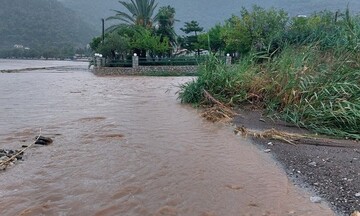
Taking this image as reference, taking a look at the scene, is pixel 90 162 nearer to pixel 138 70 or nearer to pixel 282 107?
pixel 282 107

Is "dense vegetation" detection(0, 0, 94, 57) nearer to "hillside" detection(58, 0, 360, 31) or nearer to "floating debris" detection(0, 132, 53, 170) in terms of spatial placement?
"hillside" detection(58, 0, 360, 31)

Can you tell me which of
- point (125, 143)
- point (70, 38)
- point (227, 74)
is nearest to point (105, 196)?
point (125, 143)

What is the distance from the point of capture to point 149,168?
5.32 m

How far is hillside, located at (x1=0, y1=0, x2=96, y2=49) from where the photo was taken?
102 meters

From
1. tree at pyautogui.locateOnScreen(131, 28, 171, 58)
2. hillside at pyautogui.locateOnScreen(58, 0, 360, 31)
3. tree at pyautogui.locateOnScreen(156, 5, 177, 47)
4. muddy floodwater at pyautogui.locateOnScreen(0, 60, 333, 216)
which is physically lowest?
muddy floodwater at pyautogui.locateOnScreen(0, 60, 333, 216)

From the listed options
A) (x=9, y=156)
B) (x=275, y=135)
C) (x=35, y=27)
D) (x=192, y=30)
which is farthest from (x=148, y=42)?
(x=35, y=27)

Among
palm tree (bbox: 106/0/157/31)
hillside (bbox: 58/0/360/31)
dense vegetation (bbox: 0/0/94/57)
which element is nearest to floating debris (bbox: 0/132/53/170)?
palm tree (bbox: 106/0/157/31)

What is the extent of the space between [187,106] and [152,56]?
1207 inches

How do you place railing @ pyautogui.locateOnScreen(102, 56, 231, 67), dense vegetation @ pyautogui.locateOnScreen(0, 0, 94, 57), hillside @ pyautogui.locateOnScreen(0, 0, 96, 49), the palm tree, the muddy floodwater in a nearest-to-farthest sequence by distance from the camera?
the muddy floodwater, railing @ pyautogui.locateOnScreen(102, 56, 231, 67), the palm tree, dense vegetation @ pyautogui.locateOnScreen(0, 0, 94, 57), hillside @ pyautogui.locateOnScreen(0, 0, 96, 49)

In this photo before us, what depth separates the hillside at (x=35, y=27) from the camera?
102062 millimetres

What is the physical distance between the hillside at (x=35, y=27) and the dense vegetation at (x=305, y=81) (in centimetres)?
9617

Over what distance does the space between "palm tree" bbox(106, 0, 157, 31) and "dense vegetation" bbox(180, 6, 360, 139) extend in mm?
30262

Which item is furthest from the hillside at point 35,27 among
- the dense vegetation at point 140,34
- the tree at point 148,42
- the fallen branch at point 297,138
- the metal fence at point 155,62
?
the fallen branch at point 297,138

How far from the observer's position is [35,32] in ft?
339
